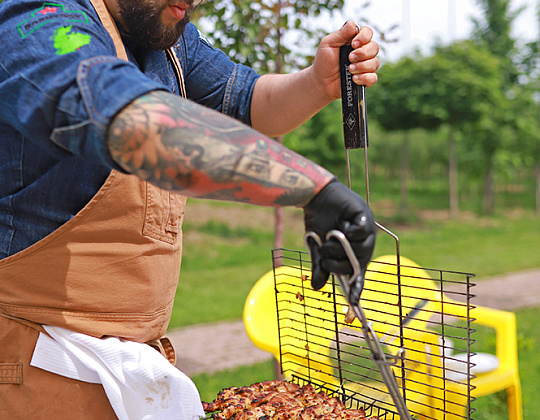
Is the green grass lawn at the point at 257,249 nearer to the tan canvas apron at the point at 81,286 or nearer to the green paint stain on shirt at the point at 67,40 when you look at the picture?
the tan canvas apron at the point at 81,286

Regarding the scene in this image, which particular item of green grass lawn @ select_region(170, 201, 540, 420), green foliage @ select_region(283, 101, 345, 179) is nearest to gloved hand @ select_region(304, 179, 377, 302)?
green grass lawn @ select_region(170, 201, 540, 420)

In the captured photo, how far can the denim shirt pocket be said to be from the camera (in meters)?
1.36

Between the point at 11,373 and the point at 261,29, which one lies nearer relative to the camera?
the point at 11,373

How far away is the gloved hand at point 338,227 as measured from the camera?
3.29 ft

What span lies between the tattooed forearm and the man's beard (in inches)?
18.9

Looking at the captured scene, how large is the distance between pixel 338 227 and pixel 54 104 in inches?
22.7

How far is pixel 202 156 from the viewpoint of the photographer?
0.95 metres

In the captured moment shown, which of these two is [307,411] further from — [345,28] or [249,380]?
[249,380]

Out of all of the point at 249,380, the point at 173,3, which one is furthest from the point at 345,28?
the point at 249,380

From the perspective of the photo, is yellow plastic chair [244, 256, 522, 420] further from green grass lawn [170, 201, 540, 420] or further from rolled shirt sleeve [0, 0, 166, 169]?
rolled shirt sleeve [0, 0, 166, 169]

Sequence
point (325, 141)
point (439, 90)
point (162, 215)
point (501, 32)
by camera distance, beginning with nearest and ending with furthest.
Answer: point (162, 215) → point (439, 90) → point (325, 141) → point (501, 32)

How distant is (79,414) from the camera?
4.44 feet

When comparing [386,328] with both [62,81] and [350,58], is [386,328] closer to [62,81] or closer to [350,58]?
[350,58]

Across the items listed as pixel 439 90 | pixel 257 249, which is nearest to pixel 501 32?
pixel 439 90
